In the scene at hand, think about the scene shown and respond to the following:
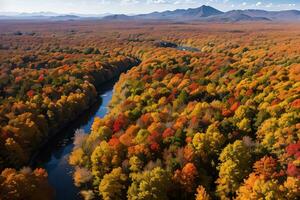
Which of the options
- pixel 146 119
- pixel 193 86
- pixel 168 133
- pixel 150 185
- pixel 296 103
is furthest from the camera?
pixel 193 86

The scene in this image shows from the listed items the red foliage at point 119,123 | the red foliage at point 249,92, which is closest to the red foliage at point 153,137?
the red foliage at point 119,123

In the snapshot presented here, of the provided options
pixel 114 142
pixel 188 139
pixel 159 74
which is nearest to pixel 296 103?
pixel 188 139

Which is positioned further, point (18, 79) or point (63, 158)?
point (18, 79)

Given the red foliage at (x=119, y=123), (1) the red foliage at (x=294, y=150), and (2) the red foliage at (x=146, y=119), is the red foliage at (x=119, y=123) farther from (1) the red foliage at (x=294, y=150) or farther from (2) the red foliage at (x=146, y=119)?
(1) the red foliage at (x=294, y=150)

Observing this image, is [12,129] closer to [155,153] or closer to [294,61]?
[155,153]

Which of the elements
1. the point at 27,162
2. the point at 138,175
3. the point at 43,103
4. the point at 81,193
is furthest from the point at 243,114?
the point at 43,103

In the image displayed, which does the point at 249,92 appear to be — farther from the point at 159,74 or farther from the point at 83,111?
the point at 83,111
